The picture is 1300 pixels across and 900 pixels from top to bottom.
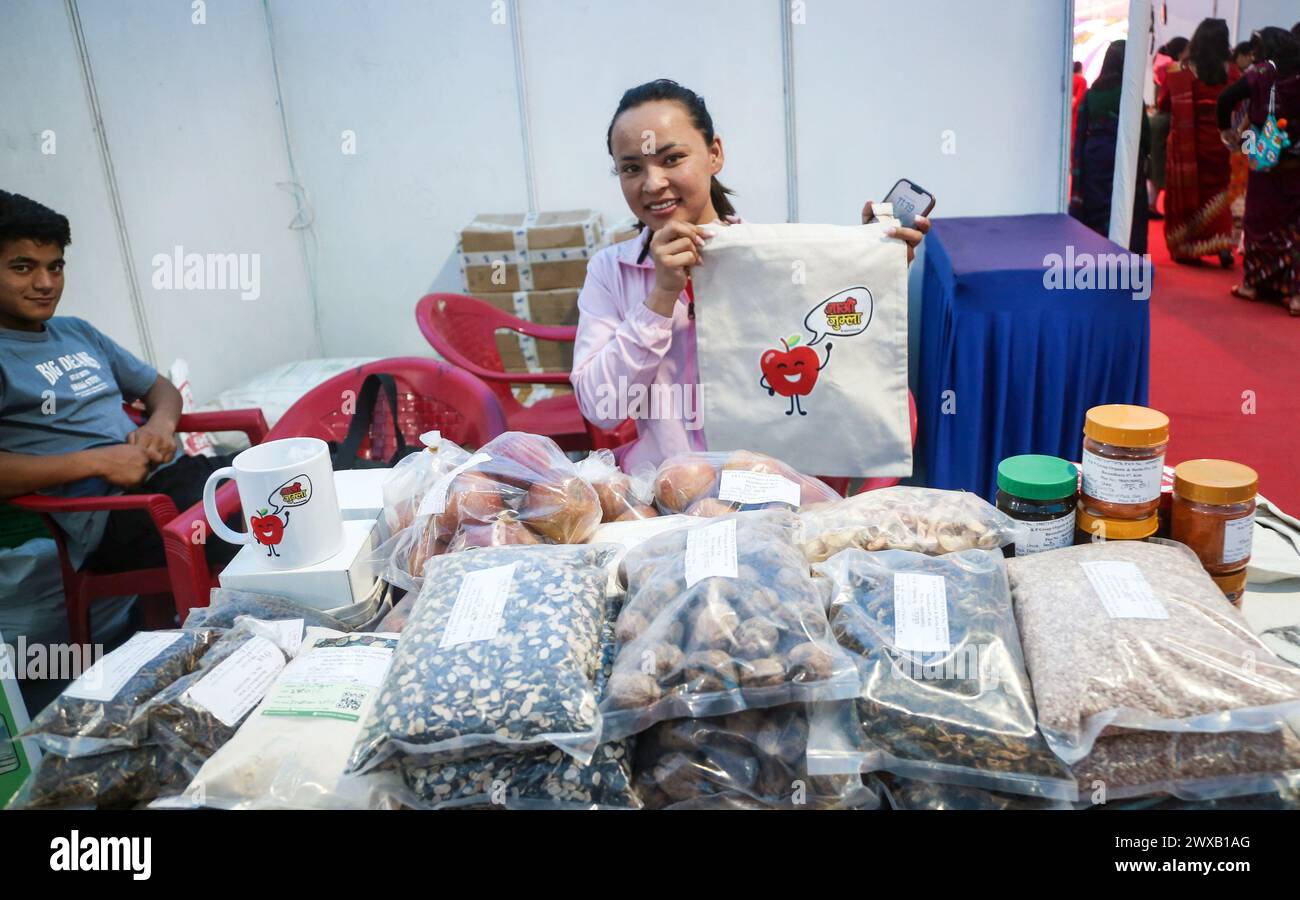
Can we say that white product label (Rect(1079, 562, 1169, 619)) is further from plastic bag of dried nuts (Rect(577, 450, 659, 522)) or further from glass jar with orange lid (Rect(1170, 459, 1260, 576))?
plastic bag of dried nuts (Rect(577, 450, 659, 522))

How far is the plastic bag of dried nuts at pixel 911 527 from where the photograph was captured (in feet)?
3.62

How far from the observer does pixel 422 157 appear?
15.9 feet

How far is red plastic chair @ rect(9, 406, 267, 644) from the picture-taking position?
2.10 metres

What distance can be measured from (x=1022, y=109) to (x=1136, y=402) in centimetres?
260

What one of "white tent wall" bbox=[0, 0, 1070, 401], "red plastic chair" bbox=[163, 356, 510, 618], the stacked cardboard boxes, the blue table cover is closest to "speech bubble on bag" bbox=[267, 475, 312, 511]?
"red plastic chair" bbox=[163, 356, 510, 618]

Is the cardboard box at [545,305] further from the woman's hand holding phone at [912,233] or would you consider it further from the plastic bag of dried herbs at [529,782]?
the plastic bag of dried herbs at [529,782]

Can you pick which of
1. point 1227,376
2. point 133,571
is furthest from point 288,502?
point 1227,376

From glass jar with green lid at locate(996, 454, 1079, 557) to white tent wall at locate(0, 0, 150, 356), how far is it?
135 inches

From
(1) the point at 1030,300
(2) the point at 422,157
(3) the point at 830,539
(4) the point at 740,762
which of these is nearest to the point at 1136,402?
(1) the point at 1030,300

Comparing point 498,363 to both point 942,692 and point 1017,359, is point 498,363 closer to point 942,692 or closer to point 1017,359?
point 1017,359

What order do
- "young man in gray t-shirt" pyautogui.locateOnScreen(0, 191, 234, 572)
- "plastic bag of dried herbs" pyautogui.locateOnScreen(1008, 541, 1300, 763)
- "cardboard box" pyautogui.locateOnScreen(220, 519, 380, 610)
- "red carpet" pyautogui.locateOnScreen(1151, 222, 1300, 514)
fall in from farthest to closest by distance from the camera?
"red carpet" pyautogui.locateOnScreen(1151, 222, 1300, 514) → "young man in gray t-shirt" pyautogui.locateOnScreen(0, 191, 234, 572) → "cardboard box" pyautogui.locateOnScreen(220, 519, 380, 610) → "plastic bag of dried herbs" pyautogui.locateOnScreen(1008, 541, 1300, 763)

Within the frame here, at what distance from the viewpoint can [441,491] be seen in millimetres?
1237

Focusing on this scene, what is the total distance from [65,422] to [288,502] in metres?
1.76
